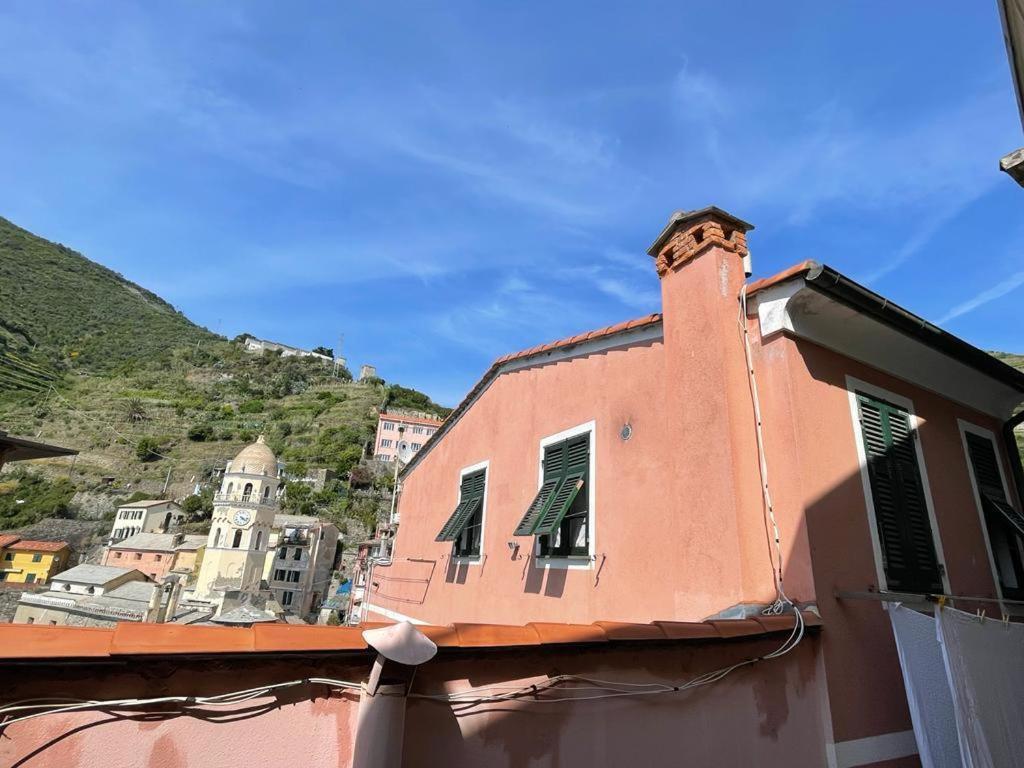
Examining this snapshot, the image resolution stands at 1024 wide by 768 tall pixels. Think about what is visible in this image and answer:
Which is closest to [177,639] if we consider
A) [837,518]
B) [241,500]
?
[837,518]

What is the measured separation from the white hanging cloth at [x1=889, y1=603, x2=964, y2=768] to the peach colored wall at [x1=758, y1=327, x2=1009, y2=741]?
0.76 feet

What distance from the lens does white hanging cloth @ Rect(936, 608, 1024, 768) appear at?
3789 millimetres

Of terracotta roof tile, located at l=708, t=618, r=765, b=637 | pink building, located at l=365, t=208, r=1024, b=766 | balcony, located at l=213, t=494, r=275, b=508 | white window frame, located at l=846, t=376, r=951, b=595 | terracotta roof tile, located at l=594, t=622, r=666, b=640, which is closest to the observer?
terracotta roof tile, located at l=594, t=622, r=666, b=640

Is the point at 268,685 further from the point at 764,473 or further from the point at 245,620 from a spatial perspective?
the point at 245,620

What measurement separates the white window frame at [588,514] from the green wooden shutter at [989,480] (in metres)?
4.27

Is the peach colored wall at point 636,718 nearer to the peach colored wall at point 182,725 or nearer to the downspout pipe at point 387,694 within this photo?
the downspout pipe at point 387,694

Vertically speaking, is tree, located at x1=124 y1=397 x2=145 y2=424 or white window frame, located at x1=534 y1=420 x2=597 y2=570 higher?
tree, located at x1=124 y1=397 x2=145 y2=424

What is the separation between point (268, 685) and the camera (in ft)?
7.29

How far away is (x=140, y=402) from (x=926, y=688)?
12625cm

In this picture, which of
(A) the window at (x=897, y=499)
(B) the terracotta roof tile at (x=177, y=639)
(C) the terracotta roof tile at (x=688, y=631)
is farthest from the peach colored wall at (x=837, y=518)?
(B) the terracotta roof tile at (x=177, y=639)

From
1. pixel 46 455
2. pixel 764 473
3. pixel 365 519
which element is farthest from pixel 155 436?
pixel 764 473

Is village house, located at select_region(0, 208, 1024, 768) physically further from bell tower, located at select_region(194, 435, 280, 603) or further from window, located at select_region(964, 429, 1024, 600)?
bell tower, located at select_region(194, 435, 280, 603)

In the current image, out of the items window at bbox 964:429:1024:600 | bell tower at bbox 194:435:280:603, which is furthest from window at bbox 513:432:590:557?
bell tower at bbox 194:435:280:603

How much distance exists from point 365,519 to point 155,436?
4923 cm
